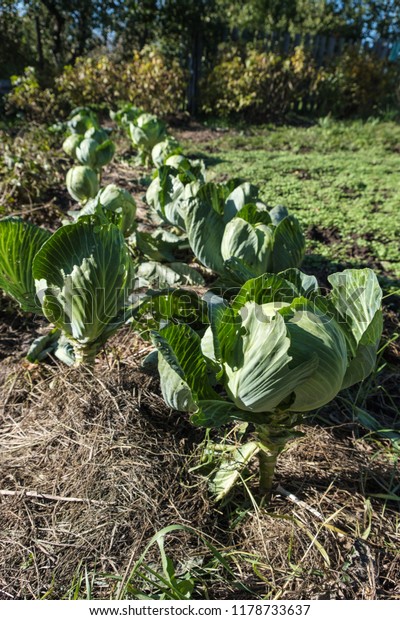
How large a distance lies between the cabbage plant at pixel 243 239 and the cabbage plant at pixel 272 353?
71 cm

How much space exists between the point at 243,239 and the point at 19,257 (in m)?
1.07

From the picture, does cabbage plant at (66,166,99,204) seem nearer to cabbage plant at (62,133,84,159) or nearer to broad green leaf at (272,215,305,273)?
cabbage plant at (62,133,84,159)

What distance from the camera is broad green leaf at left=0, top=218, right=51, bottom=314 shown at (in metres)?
1.83

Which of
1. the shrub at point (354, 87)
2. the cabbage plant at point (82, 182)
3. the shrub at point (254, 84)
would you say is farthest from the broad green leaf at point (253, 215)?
the shrub at point (354, 87)

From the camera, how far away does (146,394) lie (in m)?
1.91

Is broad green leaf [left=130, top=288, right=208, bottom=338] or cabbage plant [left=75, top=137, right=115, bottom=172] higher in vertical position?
cabbage plant [left=75, top=137, right=115, bottom=172]

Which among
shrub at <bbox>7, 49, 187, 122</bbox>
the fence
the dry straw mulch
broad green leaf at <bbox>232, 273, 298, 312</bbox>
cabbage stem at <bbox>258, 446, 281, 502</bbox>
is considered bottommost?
the dry straw mulch

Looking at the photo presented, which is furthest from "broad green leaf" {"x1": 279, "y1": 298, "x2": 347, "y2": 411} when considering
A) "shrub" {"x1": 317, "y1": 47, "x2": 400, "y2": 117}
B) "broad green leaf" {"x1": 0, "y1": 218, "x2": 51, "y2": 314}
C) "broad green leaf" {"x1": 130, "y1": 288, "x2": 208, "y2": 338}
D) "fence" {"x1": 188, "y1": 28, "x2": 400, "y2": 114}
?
"shrub" {"x1": 317, "y1": 47, "x2": 400, "y2": 117}

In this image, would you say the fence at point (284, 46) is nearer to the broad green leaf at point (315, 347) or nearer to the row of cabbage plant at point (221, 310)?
the row of cabbage plant at point (221, 310)

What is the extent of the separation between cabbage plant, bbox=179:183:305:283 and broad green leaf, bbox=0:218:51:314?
0.86m

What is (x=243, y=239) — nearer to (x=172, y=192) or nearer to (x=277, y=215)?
(x=277, y=215)
